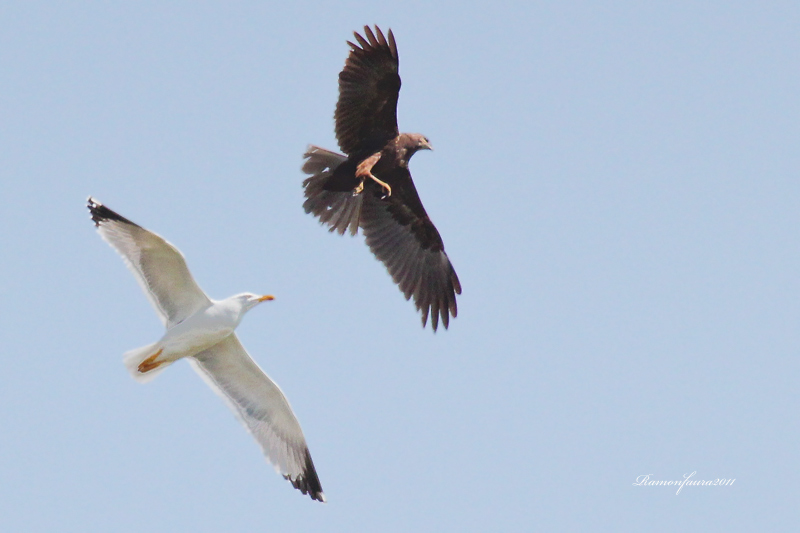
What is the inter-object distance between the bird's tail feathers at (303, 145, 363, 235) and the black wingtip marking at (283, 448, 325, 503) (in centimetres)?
259

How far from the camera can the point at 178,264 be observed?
28.6ft

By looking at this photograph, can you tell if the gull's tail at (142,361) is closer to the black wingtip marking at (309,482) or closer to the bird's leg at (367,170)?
the black wingtip marking at (309,482)

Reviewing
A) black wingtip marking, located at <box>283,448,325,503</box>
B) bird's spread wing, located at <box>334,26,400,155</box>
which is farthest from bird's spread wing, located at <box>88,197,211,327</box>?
bird's spread wing, located at <box>334,26,400,155</box>

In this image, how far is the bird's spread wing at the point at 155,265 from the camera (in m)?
8.57

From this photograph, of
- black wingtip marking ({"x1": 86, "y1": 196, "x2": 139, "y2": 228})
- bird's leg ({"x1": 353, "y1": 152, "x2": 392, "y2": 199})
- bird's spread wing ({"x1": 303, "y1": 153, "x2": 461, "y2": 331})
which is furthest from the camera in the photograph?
bird's spread wing ({"x1": 303, "y1": 153, "x2": 461, "y2": 331})

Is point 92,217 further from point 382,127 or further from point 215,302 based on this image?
point 382,127

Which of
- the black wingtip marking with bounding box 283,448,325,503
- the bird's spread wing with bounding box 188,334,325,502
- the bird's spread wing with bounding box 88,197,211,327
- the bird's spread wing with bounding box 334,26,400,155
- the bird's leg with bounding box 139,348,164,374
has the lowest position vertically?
the black wingtip marking with bounding box 283,448,325,503

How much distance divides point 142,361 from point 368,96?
3.58 metres

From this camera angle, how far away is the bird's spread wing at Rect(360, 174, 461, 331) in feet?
37.8

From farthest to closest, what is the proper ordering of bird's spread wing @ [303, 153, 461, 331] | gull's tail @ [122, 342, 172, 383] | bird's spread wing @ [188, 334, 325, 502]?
bird's spread wing @ [303, 153, 461, 331] → bird's spread wing @ [188, 334, 325, 502] → gull's tail @ [122, 342, 172, 383]

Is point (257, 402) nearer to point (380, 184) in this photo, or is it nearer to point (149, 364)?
point (149, 364)

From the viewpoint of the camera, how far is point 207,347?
9.27 m

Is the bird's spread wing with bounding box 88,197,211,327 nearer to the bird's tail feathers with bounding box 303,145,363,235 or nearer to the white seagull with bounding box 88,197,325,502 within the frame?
the white seagull with bounding box 88,197,325,502

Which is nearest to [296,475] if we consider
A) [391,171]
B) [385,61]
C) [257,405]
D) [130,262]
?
[257,405]
